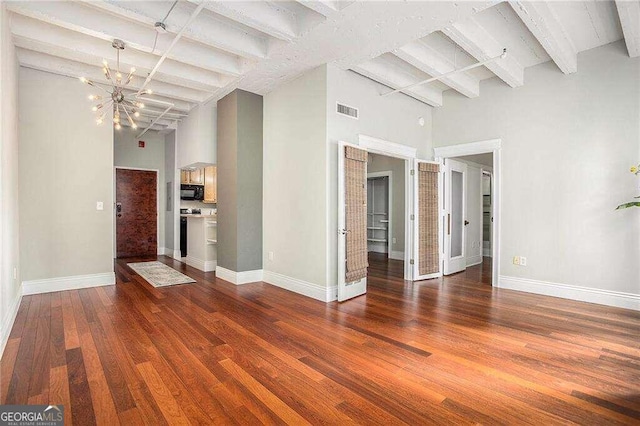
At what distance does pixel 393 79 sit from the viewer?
15.0 ft

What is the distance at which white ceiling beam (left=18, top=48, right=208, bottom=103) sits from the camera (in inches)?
158

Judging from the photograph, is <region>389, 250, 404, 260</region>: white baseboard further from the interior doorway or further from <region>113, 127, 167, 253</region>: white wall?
<region>113, 127, 167, 253</region>: white wall

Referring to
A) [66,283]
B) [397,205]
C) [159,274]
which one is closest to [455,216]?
[397,205]

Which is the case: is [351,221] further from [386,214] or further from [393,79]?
[386,214]

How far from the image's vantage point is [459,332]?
9.92 ft

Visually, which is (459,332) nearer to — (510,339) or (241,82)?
(510,339)

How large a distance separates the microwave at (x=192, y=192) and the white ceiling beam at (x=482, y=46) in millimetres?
6202

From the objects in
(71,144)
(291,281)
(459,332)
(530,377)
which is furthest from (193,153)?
(530,377)

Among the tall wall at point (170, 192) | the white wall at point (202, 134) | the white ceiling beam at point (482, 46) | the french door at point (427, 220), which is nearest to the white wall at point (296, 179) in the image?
the white wall at point (202, 134)

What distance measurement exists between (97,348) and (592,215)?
5480 millimetres

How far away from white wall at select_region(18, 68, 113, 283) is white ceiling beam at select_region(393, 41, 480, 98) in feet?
14.3

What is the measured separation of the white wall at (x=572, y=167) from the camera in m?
3.82

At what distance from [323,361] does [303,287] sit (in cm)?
190

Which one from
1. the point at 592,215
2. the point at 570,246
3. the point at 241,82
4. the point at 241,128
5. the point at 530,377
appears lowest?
the point at 530,377
